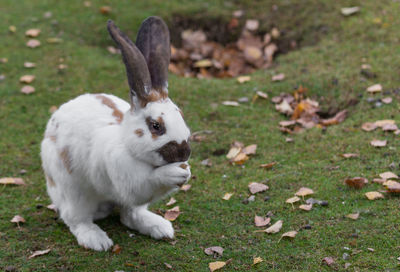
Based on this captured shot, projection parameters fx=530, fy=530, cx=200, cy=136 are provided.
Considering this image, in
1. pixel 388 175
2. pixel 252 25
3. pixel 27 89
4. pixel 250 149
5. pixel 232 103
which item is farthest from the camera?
pixel 252 25

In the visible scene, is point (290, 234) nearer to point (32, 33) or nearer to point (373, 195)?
point (373, 195)

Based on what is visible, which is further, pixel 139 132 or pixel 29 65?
pixel 29 65

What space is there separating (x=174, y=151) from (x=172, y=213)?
4.16 ft

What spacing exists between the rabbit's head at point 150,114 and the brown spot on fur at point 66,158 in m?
0.64

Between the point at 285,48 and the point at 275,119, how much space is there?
2099 mm

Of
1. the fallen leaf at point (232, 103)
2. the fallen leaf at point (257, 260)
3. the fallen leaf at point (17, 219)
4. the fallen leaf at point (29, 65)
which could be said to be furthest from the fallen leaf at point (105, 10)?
the fallen leaf at point (257, 260)

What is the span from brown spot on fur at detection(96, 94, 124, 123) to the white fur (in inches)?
1.3

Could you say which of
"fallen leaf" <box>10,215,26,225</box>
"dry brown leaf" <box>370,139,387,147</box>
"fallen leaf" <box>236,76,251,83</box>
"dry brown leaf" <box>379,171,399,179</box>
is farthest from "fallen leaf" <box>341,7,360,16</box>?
"fallen leaf" <box>10,215,26,225</box>

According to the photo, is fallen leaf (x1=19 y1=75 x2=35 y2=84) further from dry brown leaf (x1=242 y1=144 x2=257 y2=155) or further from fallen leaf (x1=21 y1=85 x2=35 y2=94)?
dry brown leaf (x1=242 y1=144 x2=257 y2=155)

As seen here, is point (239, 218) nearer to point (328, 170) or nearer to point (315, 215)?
point (315, 215)

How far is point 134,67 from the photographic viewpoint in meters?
3.32

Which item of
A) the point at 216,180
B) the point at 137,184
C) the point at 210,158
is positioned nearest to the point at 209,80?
the point at 210,158

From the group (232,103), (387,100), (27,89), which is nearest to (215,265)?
(232,103)

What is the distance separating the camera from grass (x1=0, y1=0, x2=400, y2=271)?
12.6 feet
